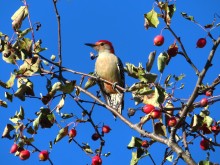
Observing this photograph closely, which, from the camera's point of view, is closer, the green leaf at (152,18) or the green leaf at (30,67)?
the green leaf at (152,18)

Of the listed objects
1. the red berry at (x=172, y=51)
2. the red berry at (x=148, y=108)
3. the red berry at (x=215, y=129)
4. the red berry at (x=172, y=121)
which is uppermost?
the red berry at (x=172, y=51)

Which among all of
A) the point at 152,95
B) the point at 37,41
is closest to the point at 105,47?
the point at 37,41

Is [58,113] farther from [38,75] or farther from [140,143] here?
[140,143]

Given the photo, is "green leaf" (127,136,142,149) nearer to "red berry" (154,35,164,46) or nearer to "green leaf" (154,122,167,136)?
"green leaf" (154,122,167,136)

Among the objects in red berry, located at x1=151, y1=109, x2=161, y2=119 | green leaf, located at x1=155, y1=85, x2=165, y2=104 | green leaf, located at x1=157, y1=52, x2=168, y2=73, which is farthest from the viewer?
red berry, located at x1=151, y1=109, x2=161, y2=119

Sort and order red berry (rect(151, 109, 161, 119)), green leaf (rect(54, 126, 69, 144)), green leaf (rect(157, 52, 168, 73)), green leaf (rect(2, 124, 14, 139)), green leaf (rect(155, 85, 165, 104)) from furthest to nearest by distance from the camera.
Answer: green leaf (rect(54, 126, 69, 144))
green leaf (rect(2, 124, 14, 139))
red berry (rect(151, 109, 161, 119))
green leaf (rect(157, 52, 168, 73))
green leaf (rect(155, 85, 165, 104))

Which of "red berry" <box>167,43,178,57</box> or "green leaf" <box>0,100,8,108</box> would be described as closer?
"red berry" <box>167,43,178,57</box>

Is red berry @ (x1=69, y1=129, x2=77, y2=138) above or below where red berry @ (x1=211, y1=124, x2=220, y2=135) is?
below

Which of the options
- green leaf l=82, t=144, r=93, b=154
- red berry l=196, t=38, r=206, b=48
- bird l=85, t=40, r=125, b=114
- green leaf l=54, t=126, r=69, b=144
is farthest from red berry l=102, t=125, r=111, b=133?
bird l=85, t=40, r=125, b=114

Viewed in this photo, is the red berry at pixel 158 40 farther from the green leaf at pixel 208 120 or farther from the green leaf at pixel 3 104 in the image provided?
the green leaf at pixel 3 104

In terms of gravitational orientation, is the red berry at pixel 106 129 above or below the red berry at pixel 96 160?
above

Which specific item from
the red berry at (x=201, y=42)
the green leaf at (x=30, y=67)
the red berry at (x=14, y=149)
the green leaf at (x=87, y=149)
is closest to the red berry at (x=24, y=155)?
the red berry at (x=14, y=149)

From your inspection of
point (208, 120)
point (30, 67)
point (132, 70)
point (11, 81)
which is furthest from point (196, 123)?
point (11, 81)

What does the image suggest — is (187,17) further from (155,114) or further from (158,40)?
(155,114)
